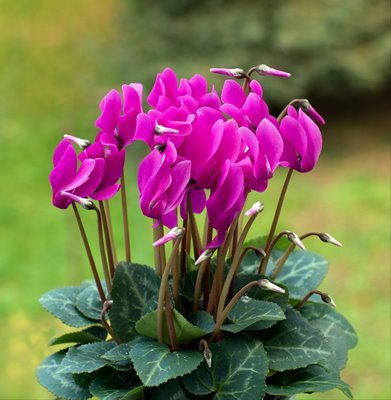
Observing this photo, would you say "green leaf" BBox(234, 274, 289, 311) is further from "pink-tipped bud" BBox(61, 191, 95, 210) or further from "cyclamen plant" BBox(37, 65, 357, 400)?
"pink-tipped bud" BBox(61, 191, 95, 210)

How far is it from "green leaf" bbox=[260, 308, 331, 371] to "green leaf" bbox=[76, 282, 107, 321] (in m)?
0.22

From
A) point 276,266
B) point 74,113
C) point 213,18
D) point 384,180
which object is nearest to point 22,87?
point 74,113

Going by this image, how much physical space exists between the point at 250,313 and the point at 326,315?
21 centimetres

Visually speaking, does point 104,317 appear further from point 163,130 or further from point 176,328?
point 163,130

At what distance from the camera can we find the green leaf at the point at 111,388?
98cm

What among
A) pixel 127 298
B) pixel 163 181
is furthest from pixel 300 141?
pixel 127 298

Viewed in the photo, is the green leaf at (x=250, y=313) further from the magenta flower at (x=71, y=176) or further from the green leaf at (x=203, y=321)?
the magenta flower at (x=71, y=176)

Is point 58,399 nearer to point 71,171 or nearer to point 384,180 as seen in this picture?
point 71,171

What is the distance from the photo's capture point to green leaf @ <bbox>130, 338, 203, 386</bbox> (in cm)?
92

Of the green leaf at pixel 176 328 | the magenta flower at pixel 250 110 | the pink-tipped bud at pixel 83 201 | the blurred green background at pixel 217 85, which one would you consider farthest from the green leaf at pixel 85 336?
the blurred green background at pixel 217 85

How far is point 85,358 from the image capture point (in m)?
1.02

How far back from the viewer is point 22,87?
5.55 metres

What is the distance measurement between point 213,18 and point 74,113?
44.8 inches

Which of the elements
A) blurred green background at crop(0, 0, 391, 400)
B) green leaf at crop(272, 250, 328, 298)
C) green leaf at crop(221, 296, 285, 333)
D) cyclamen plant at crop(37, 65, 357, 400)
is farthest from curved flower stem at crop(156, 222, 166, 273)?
blurred green background at crop(0, 0, 391, 400)
